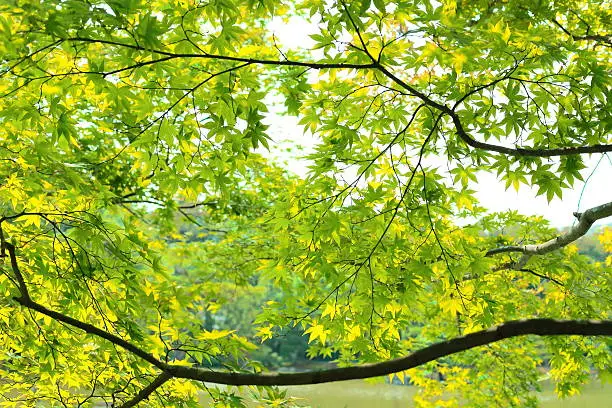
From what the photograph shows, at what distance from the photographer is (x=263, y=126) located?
229cm

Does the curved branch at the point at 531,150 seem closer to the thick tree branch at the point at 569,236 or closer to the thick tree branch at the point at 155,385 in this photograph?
the thick tree branch at the point at 569,236

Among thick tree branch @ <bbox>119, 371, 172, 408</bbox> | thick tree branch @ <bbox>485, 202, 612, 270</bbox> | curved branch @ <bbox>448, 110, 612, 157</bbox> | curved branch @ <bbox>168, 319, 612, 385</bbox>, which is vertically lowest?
curved branch @ <bbox>168, 319, 612, 385</bbox>

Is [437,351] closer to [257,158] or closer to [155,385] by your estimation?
[155,385]

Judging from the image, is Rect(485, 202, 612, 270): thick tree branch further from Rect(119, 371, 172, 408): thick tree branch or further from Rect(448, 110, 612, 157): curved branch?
Rect(119, 371, 172, 408): thick tree branch

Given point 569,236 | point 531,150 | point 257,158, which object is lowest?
point 569,236

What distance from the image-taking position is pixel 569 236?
Result: 10.9 feet

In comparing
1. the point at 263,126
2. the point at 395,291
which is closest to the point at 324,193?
the point at 395,291

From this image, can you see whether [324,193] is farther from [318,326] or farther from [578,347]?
[578,347]

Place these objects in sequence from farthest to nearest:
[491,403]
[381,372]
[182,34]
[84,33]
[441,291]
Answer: [491,403]
[441,291]
[182,34]
[84,33]
[381,372]

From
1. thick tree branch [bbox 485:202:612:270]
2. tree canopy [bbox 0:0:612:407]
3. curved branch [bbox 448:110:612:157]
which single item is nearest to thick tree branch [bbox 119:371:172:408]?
tree canopy [bbox 0:0:612:407]

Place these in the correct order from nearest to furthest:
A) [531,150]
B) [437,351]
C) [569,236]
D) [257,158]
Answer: [437,351], [531,150], [257,158], [569,236]

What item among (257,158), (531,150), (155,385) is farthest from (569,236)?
(155,385)

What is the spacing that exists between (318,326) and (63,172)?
144cm

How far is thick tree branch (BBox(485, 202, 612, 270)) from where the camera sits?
2.95 meters
